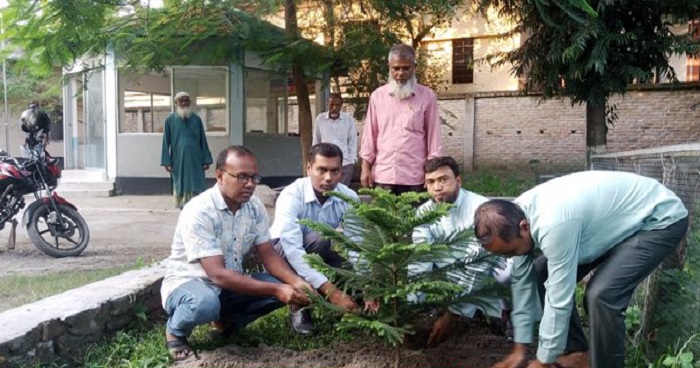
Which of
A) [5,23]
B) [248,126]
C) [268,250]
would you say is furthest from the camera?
[248,126]

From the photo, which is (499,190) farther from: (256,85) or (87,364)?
(87,364)

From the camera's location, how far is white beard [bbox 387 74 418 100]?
4.04 meters

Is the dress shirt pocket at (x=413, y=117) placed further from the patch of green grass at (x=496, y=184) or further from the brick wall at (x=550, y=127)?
the brick wall at (x=550, y=127)

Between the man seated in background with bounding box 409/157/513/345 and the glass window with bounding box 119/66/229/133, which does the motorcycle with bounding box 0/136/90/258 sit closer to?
the man seated in background with bounding box 409/157/513/345

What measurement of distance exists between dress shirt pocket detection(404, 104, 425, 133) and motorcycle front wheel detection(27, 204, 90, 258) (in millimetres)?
3860

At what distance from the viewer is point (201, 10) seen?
6.36 meters

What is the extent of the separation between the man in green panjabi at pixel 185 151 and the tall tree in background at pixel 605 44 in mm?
4373

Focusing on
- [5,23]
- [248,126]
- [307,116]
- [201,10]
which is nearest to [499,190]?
[307,116]

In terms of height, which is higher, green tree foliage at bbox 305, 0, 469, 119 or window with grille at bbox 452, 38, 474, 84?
window with grille at bbox 452, 38, 474, 84

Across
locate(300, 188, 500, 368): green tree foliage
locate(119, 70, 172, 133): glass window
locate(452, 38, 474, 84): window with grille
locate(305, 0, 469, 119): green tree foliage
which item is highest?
locate(452, 38, 474, 84): window with grille

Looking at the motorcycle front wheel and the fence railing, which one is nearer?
the fence railing

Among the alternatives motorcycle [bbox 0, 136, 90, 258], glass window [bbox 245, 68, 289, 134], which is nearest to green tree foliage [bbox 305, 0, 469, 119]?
glass window [bbox 245, 68, 289, 134]

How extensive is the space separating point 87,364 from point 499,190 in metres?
9.12

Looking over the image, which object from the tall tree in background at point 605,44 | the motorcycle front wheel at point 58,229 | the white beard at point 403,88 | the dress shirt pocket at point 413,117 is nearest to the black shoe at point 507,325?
the dress shirt pocket at point 413,117
